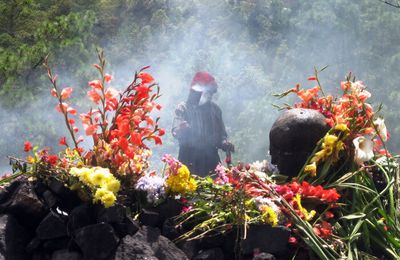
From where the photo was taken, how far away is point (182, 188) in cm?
320

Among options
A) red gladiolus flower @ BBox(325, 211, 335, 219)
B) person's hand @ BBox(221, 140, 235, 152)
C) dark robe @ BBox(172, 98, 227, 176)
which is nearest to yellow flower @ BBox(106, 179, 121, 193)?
red gladiolus flower @ BBox(325, 211, 335, 219)

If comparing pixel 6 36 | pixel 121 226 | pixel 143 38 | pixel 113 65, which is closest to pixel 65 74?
pixel 6 36

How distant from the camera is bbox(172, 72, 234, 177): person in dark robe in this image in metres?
6.71

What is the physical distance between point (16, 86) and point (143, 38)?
6243 millimetres

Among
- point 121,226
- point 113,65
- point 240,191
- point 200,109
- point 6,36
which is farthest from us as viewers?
point 113,65

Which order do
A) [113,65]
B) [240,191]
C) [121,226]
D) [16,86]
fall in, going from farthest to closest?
1. [113,65]
2. [16,86]
3. [240,191]
4. [121,226]

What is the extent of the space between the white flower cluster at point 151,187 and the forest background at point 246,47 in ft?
26.6

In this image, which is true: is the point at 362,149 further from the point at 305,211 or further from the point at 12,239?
the point at 12,239

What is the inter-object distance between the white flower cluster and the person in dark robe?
3.41 m

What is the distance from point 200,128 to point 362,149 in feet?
11.2

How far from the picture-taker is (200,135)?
6953mm

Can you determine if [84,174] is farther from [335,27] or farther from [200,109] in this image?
[335,27]

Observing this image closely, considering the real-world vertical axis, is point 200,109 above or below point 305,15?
below

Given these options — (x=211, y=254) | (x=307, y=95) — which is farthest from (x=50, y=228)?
(x=307, y=95)
